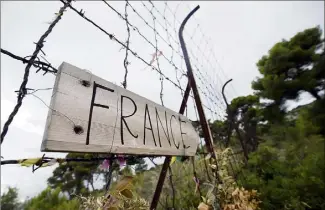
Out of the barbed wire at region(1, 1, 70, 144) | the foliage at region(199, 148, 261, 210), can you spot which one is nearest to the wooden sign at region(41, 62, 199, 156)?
the barbed wire at region(1, 1, 70, 144)

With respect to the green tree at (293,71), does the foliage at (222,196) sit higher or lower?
lower

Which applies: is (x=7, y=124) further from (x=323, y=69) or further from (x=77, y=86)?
(x=323, y=69)

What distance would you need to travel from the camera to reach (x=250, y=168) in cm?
477

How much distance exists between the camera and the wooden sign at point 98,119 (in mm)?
515

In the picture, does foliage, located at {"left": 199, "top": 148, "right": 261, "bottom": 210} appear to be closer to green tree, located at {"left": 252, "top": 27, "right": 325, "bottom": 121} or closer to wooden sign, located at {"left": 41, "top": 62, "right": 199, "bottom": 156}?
wooden sign, located at {"left": 41, "top": 62, "right": 199, "bottom": 156}

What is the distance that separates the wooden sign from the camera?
0.52 metres

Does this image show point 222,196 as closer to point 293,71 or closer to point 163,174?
point 163,174

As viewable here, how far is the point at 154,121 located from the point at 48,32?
0.55 metres

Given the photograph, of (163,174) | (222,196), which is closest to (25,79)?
(163,174)

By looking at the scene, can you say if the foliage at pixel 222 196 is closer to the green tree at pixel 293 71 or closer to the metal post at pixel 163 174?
the metal post at pixel 163 174

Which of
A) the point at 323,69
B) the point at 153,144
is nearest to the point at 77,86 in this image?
the point at 153,144

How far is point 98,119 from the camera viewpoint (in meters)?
0.63

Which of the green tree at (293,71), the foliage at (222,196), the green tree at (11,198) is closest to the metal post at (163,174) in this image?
the foliage at (222,196)

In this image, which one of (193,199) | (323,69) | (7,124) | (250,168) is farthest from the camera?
(323,69)
